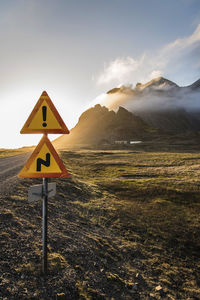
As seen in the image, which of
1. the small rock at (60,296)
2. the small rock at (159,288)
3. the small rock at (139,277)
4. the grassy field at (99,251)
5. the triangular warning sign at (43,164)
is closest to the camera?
the triangular warning sign at (43,164)

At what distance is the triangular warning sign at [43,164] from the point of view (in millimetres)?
3932

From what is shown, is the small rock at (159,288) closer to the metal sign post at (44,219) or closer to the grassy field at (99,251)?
the grassy field at (99,251)

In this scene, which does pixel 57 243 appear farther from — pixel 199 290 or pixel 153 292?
pixel 199 290

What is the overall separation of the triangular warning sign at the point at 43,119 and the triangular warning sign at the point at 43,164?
26 centimetres

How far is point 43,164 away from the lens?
4008 millimetres

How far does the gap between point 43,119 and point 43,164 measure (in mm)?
1097

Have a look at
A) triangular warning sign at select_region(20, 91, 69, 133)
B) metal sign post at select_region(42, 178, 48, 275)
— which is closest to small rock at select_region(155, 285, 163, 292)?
metal sign post at select_region(42, 178, 48, 275)

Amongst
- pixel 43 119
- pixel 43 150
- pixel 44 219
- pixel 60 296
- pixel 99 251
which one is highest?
pixel 43 119

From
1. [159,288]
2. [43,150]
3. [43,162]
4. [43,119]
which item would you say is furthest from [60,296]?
[43,119]

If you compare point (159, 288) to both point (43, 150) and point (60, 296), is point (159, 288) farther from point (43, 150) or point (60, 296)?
point (43, 150)

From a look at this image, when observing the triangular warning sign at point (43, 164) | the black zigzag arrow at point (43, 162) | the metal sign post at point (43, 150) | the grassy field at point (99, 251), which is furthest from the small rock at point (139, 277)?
the black zigzag arrow at point (43, 162)

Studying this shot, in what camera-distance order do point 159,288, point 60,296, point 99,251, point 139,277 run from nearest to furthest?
point 60,296 → point 159,288 → point 139,277 → point 99,251

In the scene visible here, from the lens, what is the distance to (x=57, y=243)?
20.9 feet

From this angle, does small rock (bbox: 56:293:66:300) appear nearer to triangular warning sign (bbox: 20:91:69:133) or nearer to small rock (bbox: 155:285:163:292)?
small rock (bbox: 155:285:163:292)
